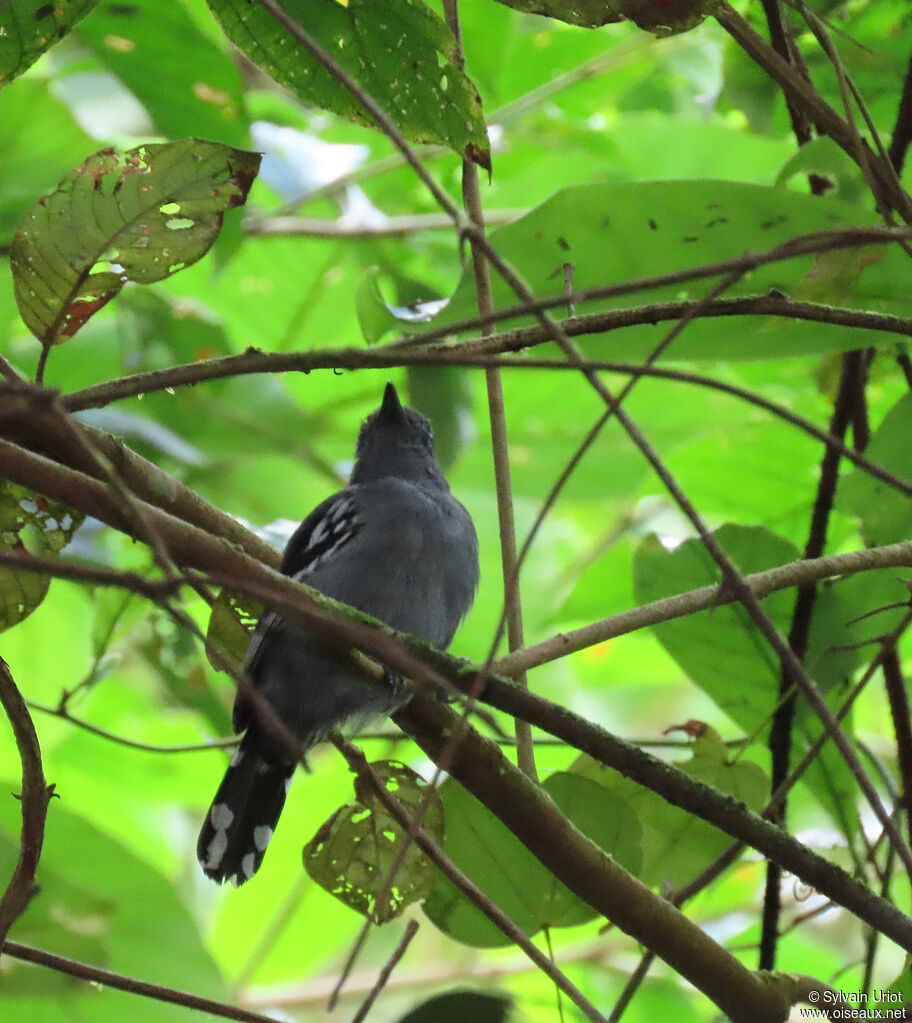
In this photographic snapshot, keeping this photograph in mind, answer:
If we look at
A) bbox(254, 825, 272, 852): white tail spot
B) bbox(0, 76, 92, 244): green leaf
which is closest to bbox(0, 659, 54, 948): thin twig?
bbox(254, 825, 272, 852): white tail spot

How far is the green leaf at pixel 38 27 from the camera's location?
204cm

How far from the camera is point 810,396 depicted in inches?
161

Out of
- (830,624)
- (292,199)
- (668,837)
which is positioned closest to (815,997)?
(668,837)

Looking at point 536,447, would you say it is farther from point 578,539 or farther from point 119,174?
point 119,174

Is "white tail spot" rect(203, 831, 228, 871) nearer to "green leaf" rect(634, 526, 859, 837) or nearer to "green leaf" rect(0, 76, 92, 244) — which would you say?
"green leaf" rect(634, 526, 859, 837)

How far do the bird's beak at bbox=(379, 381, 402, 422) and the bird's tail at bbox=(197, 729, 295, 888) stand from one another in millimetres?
1454

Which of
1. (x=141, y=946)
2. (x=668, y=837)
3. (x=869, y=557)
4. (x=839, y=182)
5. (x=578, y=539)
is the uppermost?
(x=578, y=539)

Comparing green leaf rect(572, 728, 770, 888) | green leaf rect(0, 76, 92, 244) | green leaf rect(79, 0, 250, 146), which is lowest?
green leaf rect(572, 728, 770, 888)

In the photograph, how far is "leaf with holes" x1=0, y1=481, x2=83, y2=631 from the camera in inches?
89.0

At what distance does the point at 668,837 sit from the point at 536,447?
1990mm

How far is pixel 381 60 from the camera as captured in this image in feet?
7.14

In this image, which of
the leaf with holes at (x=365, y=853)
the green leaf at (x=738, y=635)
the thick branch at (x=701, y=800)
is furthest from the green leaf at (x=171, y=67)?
the thick branch at (x=701, y=800)

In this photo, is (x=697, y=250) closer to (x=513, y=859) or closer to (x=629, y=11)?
(x=629, y=11)

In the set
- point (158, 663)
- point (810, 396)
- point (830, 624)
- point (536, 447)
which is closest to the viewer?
point (830, 624)
